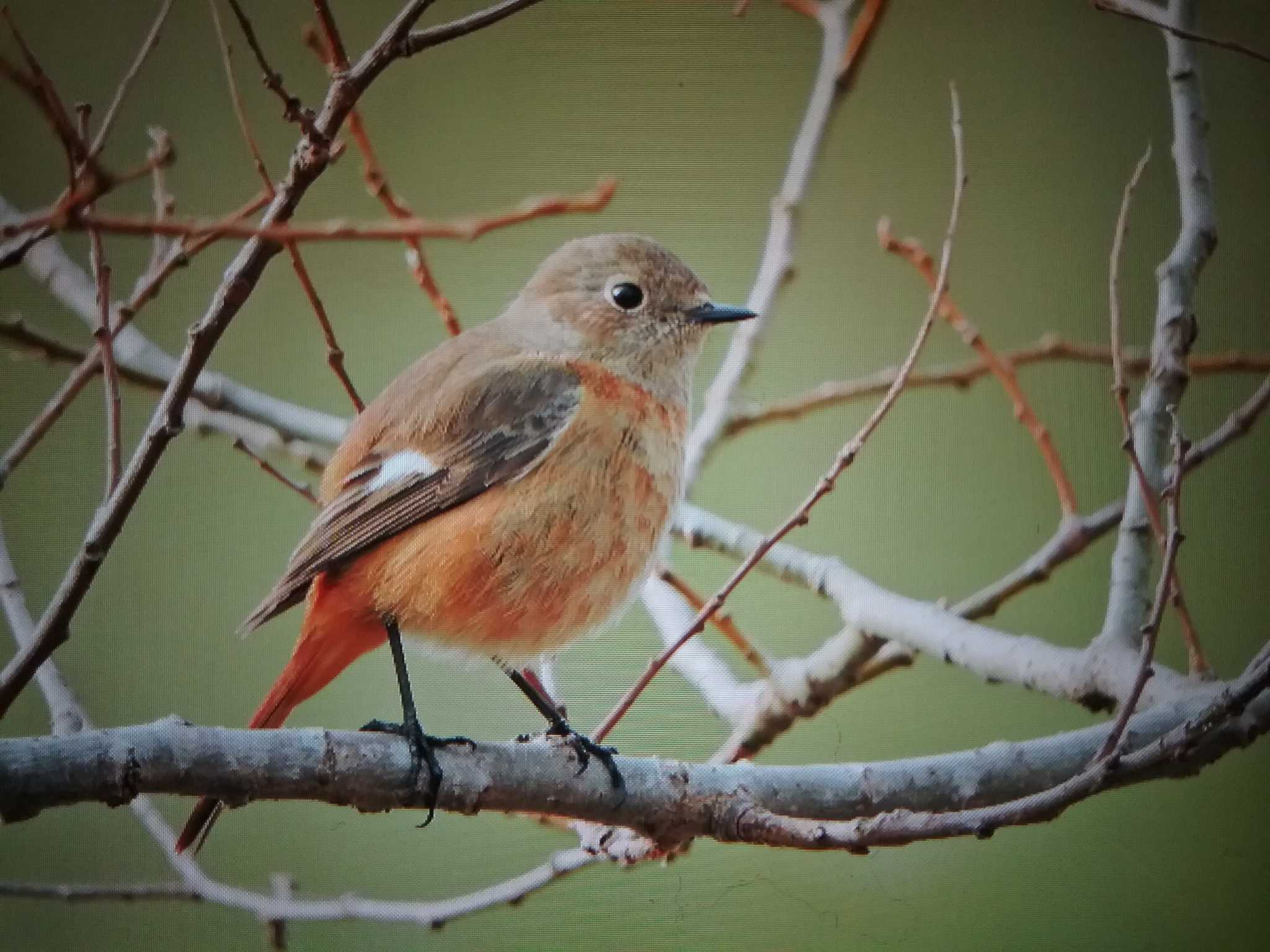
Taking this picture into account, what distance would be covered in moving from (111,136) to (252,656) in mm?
758

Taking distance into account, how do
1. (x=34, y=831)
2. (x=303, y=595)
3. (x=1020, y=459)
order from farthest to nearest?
(x=1020, y=459) → (x=34, y=831) → (x=303, y=595)

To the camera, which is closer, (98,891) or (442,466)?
(442,466)

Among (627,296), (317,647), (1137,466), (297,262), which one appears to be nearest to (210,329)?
(297,262)

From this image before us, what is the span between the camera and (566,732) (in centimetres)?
180

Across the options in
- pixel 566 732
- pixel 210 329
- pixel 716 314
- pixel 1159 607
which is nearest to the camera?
pixel 210 329

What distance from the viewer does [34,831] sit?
189cm

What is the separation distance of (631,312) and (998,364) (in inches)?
21.8

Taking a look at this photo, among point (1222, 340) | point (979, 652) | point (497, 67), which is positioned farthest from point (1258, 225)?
point (497, 67)

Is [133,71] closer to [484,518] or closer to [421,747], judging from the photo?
[484,518]

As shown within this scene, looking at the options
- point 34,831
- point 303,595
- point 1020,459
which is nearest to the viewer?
point 303,595

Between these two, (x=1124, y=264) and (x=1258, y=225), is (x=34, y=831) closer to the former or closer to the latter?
(x=1124, y=264)

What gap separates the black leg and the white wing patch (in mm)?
261

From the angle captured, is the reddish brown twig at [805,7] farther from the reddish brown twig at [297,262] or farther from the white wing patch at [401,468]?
the white wing patch at [401,468]

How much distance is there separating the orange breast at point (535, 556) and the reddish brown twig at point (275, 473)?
0.89 ft
